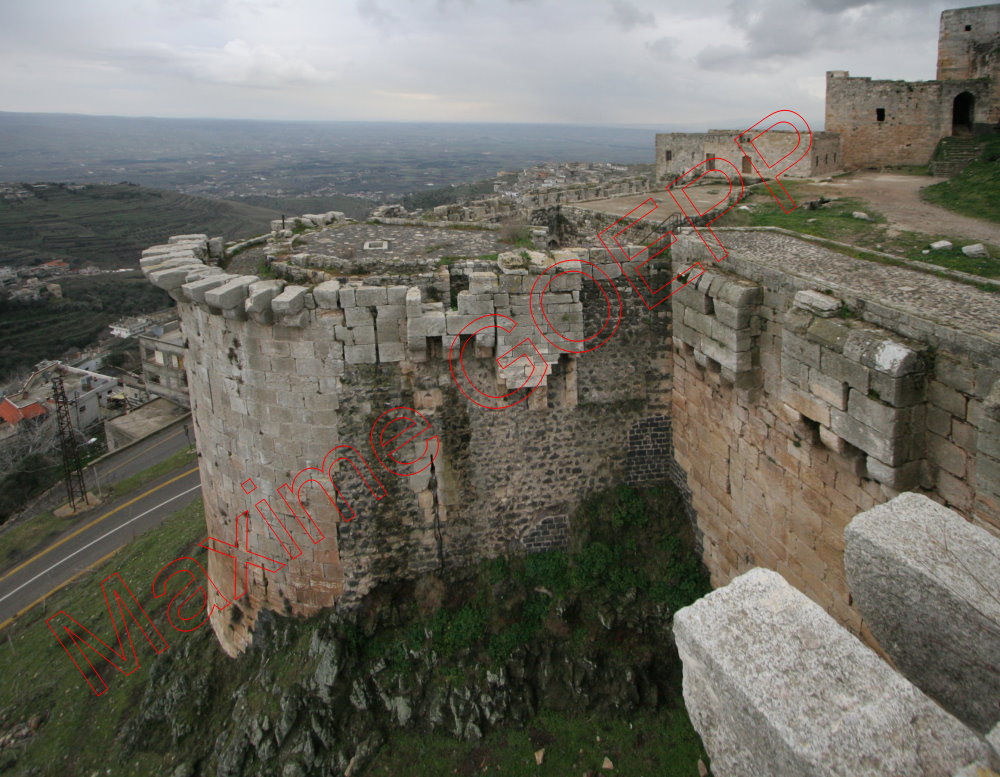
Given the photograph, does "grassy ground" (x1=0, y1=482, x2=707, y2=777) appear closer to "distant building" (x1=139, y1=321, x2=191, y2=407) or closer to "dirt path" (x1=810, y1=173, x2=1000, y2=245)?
"dirt path" (x1=810, y1=173, x2=1000, y2=245)

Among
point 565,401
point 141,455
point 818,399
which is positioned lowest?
point 141,455

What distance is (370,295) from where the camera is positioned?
7.93 m

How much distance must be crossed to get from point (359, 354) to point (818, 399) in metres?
4.99

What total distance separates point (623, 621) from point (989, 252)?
6.10 metres

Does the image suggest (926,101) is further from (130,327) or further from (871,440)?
(130,327)

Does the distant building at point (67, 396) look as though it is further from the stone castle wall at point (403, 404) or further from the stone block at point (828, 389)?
the stone block at point (828, 389)

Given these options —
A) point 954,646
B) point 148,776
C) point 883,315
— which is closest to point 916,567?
point 954,646

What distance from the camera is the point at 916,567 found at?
210 cm

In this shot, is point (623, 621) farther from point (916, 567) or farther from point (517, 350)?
point (916, 567)

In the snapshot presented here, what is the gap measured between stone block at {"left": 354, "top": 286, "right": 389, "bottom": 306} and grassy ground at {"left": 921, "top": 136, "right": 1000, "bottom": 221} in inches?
345

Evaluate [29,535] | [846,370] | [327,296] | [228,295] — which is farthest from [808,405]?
[29,535]

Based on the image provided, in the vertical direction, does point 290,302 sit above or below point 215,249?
below

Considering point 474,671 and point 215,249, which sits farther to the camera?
point 215,249

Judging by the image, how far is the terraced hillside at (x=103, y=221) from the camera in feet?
253
